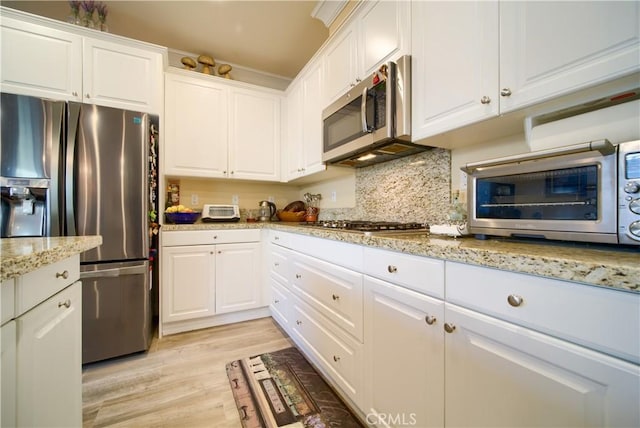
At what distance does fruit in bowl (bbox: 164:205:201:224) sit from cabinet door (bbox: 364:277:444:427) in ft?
6.04

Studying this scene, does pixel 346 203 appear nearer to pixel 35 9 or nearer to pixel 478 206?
pixel 478 206

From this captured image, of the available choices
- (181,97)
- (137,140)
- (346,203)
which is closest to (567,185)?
(346,203)

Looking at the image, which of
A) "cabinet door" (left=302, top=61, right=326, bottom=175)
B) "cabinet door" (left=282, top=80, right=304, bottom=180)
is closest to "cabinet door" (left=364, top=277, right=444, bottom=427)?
"cabinet door" (left=302, top=61, right=326, bottom=175)

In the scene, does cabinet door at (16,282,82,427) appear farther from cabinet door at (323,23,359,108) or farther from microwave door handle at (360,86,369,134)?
cabinet door at (323,23,359,108)

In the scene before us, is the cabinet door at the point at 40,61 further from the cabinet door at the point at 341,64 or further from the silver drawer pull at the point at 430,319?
the silver drawer pull at the point at 430,319

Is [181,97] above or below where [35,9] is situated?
below

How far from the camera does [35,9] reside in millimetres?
2188

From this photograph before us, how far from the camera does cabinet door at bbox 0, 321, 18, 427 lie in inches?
21.4

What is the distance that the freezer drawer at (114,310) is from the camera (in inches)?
68.7

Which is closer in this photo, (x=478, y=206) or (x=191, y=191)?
(x=478, y=206)

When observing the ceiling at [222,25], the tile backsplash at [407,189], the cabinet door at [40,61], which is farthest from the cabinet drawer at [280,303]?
the ceiling at [222,25]

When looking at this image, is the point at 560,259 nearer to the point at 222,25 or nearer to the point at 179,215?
the point at 179,215

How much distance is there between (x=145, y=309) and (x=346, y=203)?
71.7 inches

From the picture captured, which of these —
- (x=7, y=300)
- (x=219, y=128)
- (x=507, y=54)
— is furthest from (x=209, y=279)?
(x=507, y=54)
